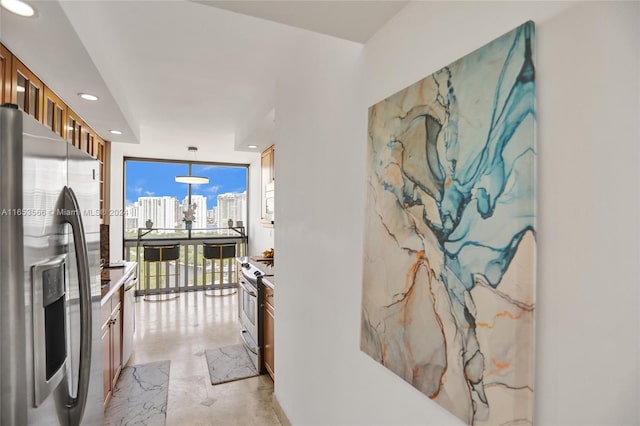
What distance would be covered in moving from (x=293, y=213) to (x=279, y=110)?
909mm

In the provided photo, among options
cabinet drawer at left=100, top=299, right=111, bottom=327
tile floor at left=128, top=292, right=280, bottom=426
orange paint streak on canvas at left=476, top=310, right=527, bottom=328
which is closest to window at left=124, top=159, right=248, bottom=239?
tile floor at left=128, top=292, right=280, bottom=426

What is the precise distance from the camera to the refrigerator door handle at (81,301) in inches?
40.8

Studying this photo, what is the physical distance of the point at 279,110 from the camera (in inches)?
106

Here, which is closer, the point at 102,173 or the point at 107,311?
the point at 107,311

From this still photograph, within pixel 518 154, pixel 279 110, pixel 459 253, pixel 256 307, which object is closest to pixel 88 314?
pixel 459 253

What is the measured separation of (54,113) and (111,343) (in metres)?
1.89

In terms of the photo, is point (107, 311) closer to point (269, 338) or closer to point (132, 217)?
point (269, 338)

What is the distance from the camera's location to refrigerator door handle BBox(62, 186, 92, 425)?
1035 millimetres

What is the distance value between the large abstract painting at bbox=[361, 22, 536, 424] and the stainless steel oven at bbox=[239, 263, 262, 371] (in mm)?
2230

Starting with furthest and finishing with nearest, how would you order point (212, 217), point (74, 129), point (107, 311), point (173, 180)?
point (212, 217) < point (173, 180) < point (74, 129) < point (107, 311)

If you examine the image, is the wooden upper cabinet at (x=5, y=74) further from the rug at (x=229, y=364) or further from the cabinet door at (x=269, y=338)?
the rug at (x=229, y=364)

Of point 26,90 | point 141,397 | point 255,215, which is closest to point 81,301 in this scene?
point 26,90

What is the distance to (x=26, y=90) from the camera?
2.12 meters

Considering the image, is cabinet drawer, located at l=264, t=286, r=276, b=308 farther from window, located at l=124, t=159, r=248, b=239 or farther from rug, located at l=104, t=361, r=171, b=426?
window, located at l=124, t=159, r=248, b=239
